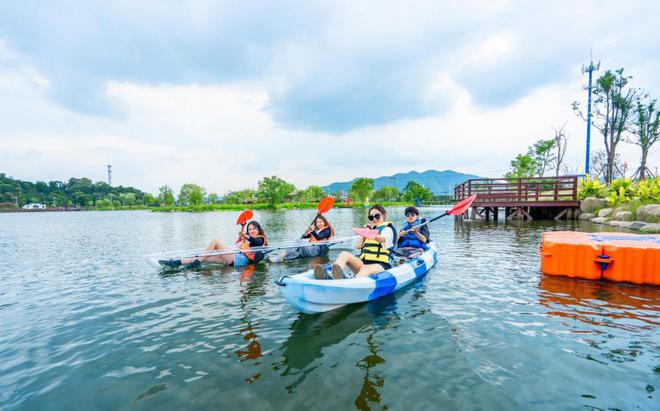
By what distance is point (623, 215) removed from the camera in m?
16.0

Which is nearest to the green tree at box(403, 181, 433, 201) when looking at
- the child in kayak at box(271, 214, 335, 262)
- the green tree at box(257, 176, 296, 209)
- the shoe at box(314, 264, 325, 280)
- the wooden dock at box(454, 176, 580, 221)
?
the green tree at box(257, 176, 296, 209)

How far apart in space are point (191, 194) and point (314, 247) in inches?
2994

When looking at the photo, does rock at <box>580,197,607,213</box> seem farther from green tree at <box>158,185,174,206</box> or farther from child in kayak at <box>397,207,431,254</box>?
green tree at <box>158,185,174,206</box>

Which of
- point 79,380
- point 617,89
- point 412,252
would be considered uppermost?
point 617,89

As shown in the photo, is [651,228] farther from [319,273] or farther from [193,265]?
[193,265]

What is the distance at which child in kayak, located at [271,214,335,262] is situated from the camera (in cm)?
998

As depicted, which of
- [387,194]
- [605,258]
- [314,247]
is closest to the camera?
[605,258]

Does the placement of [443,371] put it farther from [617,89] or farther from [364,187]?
[364,187]

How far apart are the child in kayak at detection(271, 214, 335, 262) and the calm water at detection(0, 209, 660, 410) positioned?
2.65 meters

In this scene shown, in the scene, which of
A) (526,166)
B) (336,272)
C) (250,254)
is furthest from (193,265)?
(526,166)

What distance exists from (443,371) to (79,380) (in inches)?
166

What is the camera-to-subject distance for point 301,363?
3857 millimetres

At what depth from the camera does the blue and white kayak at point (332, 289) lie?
4848 millimetres

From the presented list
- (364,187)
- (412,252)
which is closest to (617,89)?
(412,252)
